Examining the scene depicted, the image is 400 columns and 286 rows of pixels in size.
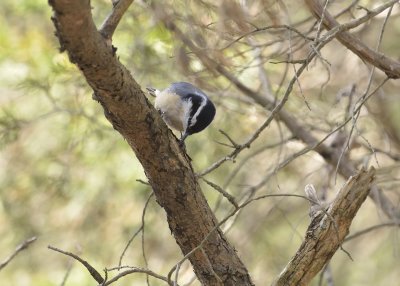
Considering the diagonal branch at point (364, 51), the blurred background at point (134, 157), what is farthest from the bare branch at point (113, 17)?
the blurred background at point (134, 157)

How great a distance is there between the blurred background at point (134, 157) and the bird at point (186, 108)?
0.61 meters

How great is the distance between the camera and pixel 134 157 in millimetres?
5051

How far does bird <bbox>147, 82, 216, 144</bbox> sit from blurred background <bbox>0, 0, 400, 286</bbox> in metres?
0.61

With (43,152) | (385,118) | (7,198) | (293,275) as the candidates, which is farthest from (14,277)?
(293,275)

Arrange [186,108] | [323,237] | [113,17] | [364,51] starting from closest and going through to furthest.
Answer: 1. [113,17]
2. [323,237]
3. [364,51]
4. [186,108]

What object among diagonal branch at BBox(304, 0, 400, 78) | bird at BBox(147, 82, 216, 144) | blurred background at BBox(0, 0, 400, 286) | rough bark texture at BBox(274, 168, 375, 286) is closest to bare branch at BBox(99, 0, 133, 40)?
diagonal branch at BBox(304, 0, 400, 78)

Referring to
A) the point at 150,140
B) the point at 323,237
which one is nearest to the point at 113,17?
the point at 150,140

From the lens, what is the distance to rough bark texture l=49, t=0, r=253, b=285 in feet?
6.25

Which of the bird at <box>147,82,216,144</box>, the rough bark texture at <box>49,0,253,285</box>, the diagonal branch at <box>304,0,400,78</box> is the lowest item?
the rough bark texture at <box>49,0,253,285</box>

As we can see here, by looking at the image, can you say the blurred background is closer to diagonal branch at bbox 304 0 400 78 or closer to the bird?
the bird

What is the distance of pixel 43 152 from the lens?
5.51m

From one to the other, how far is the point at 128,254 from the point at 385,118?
208cm

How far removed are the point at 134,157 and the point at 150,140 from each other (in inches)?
109

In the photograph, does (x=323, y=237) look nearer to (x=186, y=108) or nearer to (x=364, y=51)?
(x=364, y=51)
